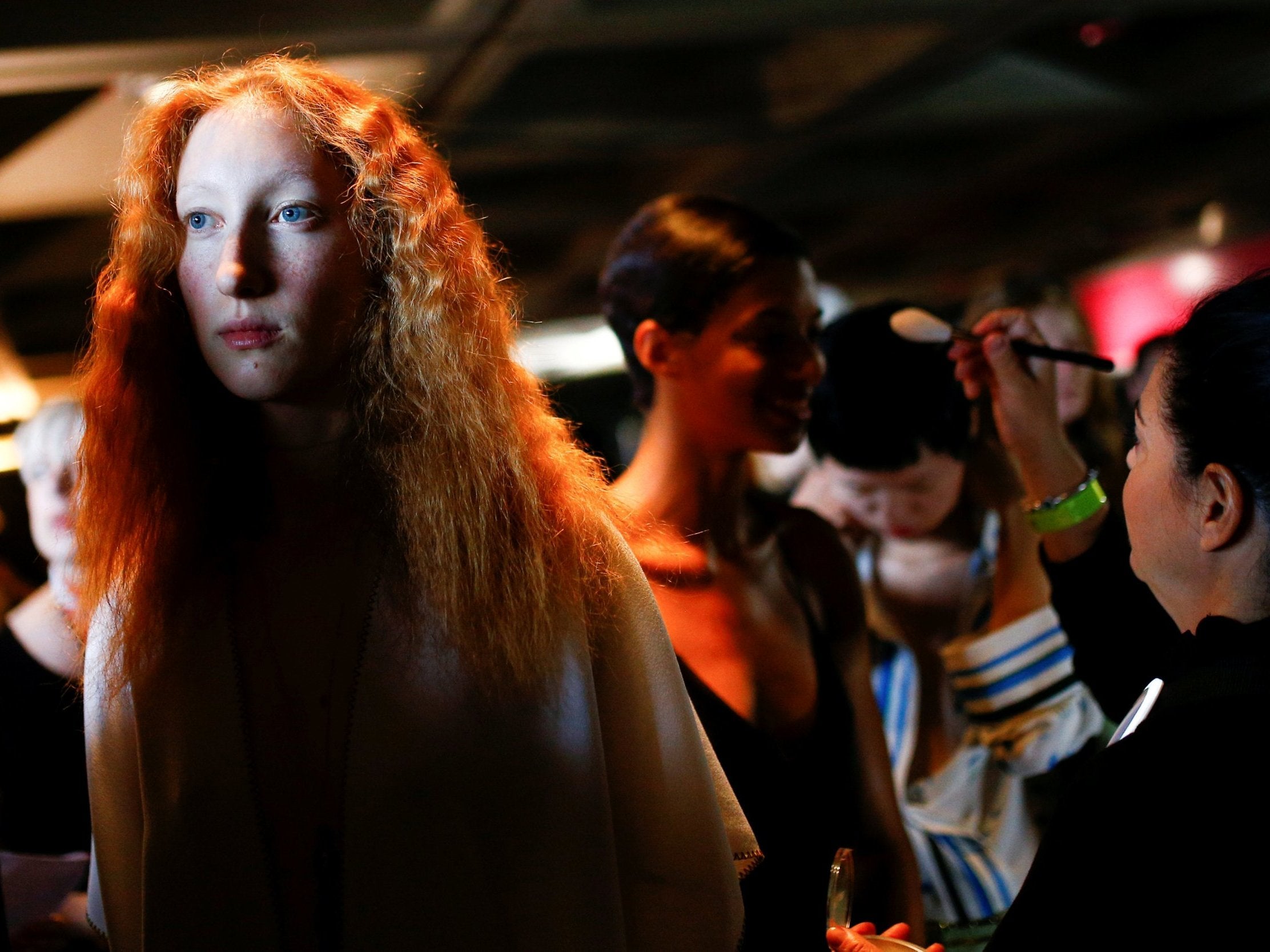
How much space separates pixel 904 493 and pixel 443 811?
1.41m

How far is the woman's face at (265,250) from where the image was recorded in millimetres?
969

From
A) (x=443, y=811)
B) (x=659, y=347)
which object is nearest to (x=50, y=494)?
(x=659, y=347)

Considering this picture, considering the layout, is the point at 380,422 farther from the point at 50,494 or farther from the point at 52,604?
the point at 50,494

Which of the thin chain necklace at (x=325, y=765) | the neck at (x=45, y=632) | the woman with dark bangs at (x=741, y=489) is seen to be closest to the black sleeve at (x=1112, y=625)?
the woman with dark bangs at (x=741, y=489)

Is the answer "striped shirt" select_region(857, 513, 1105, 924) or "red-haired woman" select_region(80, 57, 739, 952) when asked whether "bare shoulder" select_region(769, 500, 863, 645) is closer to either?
"striped shirt" select_region(857, 513, 1105, 924)

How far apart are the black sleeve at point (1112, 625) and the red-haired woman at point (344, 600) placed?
0.78 m

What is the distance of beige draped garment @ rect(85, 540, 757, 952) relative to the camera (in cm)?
94

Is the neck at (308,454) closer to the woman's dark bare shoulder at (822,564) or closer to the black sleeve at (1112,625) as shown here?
the woman's dark bare shoulder at (822,564)

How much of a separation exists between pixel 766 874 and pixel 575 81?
2560mm

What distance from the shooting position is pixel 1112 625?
1.54 m

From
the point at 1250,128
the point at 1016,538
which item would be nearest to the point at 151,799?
the point at 1016,538

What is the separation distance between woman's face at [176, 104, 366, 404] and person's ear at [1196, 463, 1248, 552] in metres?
0.77

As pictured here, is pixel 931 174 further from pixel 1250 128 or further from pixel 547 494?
pixel 547 494

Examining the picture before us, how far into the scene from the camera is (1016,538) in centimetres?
201
